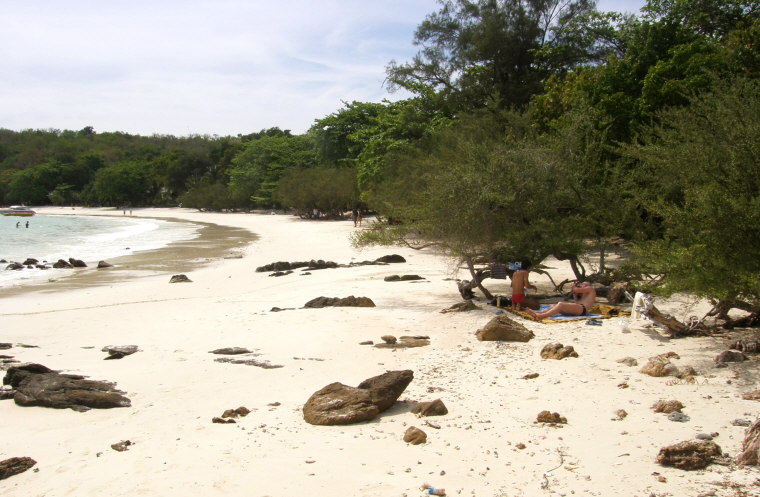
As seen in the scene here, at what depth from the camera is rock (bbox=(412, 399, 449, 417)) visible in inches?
228

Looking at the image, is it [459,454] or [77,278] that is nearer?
[459,454]

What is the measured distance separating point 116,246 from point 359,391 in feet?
104

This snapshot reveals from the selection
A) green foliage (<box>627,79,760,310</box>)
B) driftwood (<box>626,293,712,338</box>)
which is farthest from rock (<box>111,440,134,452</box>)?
driftwood (<box>626,293,712,338</box>)

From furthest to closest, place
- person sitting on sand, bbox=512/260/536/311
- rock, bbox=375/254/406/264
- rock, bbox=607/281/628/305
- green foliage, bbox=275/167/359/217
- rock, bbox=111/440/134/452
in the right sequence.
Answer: green foliage, bbox=275/167/359/217, rock, bbox=375/254/406/264, rock, bbox=607/281/628/305, person sitting on sand, bbox=512/260/536/311, rock, bbox=111/440/134/452

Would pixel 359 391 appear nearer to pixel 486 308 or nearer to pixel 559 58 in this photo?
pixel 486 308

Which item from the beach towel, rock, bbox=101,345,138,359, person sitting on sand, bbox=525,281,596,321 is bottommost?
rock, bbox=101,345,138,359

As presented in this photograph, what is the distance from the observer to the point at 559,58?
2612 cm

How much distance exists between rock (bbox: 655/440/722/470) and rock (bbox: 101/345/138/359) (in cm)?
738

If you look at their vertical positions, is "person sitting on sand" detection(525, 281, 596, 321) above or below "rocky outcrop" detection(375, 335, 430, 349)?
above

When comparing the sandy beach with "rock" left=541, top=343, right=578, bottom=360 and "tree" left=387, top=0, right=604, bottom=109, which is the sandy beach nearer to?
"rock" left=541, top=343, right=578, bottom=360

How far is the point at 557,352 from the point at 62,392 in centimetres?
592

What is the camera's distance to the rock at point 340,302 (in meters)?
12.1

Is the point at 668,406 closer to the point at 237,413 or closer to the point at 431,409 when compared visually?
the point at 431,409

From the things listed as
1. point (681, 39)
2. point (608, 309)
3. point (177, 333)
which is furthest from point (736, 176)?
point (681, 39)
